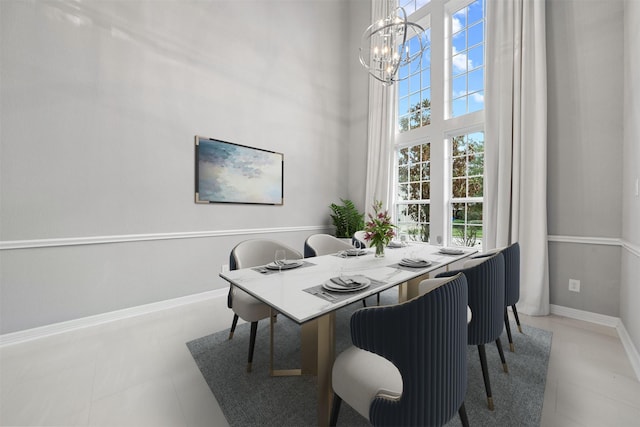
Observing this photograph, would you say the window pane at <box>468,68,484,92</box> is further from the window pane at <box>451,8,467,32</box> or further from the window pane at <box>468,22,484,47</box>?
the window pane at <box>451,8,467,32</box>

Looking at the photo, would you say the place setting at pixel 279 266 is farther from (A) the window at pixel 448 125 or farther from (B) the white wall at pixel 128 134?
(A) the window at pixel 448 125

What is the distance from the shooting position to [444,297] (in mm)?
855

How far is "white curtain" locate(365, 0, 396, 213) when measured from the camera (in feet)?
14.0

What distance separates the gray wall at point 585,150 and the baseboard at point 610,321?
0.05 meters

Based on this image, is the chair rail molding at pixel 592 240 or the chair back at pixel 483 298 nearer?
the chair back at pixel 483 298

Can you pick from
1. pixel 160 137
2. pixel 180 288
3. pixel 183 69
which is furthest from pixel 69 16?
pixel 180 288

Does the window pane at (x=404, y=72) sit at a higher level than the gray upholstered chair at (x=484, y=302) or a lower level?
higher

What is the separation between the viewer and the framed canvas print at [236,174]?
10.2 ft

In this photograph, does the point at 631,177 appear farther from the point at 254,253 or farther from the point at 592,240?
the point at 254,253

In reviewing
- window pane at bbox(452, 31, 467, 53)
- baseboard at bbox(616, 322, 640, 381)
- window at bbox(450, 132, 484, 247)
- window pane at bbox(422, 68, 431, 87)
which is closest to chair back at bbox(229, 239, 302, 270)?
baseboard at bbox(616, 322, 640, 381)

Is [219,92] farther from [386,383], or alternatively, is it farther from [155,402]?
[386,383]

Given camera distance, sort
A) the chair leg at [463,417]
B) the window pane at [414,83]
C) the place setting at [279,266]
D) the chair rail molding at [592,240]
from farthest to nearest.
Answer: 1. the window pane at [414,83]
2. the chair rail molding at [592,240]
3. the place setting at [279,266]
4. the chair leg at [463,417]

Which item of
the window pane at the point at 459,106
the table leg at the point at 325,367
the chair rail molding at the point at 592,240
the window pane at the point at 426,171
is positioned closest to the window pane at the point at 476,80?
the window pane at the point at 459,106

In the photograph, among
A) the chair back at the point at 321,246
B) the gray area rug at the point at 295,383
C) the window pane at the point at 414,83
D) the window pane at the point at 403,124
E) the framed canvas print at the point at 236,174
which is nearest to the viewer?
the gray area rug at the point at 295,383
